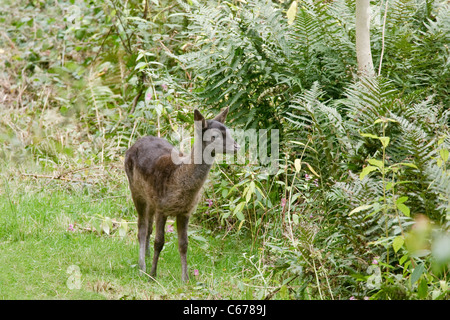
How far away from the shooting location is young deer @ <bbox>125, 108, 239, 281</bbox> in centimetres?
668

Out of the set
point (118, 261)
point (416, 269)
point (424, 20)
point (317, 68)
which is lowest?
point (118, 261)

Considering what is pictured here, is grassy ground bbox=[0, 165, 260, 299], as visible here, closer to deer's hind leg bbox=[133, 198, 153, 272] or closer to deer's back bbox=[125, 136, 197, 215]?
deer's hind leg bbox=[133, 198, 153, 272]

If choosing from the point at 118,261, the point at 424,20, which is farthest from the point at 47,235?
the point at 424,20

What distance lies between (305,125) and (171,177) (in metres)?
1.59

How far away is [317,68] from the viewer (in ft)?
25.2

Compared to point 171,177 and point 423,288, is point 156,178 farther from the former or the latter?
point 423,288

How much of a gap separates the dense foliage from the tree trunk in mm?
186

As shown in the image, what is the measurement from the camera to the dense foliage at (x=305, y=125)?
5.52m

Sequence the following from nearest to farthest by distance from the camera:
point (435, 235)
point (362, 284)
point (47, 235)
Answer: point (435, 235) → point (362, 284) → point (47, 235)

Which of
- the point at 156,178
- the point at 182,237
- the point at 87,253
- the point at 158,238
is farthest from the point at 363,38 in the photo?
the point at 87,253

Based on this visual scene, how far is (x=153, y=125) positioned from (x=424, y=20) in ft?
14.3

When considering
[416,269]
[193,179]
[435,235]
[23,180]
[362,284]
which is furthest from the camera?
[23,180]
